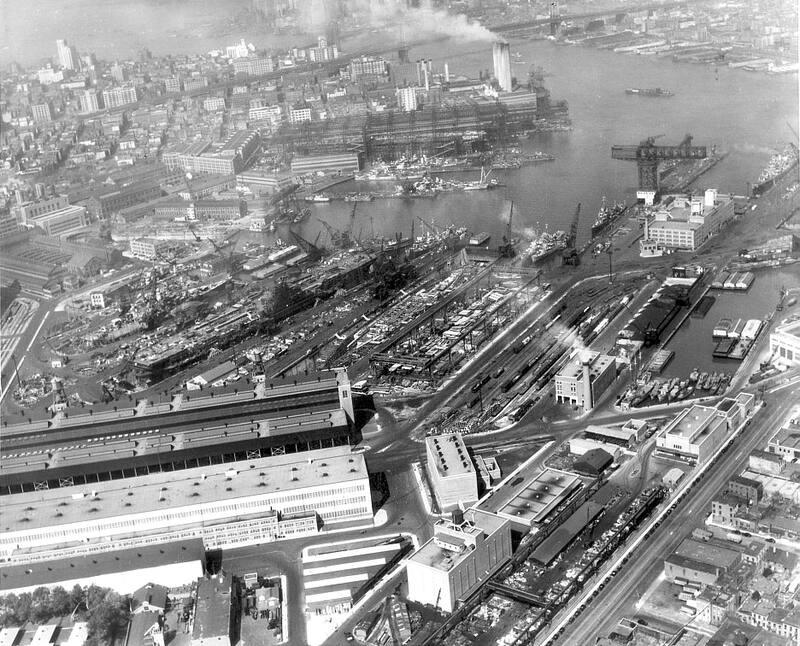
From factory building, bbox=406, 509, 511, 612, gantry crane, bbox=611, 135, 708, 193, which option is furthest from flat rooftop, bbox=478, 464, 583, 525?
gantry crane, bbox=611, 135, 708, 193

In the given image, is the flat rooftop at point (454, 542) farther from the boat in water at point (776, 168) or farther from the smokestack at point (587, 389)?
the boat in water at point (776, 168)

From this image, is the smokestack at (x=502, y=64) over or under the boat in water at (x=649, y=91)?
over

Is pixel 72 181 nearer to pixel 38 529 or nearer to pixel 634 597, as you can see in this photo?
pixel 38 529

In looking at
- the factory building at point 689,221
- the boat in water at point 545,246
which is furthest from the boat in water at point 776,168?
the boat in water at point 545,246

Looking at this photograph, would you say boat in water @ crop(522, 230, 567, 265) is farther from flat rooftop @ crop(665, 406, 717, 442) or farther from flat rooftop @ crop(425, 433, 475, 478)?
flat rooftop @ crop(425, 433, 475, 478)

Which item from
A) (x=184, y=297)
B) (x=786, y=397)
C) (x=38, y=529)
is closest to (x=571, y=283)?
(x=786, y=397)
